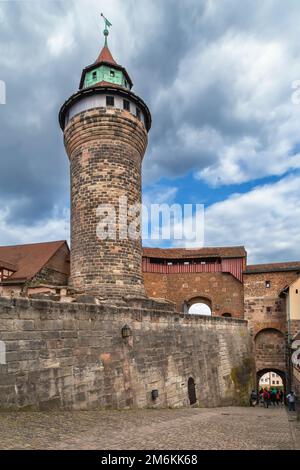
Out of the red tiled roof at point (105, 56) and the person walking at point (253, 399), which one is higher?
the red tiled roof at point (105, 56)

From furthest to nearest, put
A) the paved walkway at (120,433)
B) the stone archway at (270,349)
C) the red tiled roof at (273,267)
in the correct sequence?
the red tiled roof at (273,267) → the stone archway at (270,349) → the paved walkway at (120,433)

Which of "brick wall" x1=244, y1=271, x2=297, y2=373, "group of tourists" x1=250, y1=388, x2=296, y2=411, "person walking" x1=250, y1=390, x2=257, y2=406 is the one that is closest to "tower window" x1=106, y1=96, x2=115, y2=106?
"brick wall" x1=244, y1=271, x2=297, y2=373

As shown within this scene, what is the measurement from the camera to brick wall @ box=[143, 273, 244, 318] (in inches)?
1006

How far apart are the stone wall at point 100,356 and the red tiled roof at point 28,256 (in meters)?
8.14

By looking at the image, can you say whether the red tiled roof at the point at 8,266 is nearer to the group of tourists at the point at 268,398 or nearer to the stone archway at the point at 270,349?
the group of tourists at the point at 268,398

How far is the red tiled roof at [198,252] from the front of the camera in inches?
1035

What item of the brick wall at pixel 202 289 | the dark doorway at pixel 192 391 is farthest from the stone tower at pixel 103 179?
the brick wall at pixel 202 289

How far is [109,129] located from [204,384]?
10.8m

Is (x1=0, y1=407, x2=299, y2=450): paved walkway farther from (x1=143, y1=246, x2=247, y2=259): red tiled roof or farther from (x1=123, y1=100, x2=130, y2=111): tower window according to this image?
(x1=143, y1=246, x2=247, y2=259): red tiled roof

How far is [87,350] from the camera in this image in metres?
8.68

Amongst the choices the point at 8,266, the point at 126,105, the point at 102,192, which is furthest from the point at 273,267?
the point at 8,266

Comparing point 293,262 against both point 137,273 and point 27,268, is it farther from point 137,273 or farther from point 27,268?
point 27,268

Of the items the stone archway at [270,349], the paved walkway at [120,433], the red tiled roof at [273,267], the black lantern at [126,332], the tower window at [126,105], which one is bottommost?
the stone archway at [270,349]
